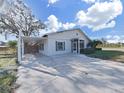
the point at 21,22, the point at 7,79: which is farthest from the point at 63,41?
the point at 7,79

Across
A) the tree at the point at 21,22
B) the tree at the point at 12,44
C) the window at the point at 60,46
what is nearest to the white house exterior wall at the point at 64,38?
the window at the point at 60,46

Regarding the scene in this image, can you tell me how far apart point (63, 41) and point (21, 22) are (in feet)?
45.3

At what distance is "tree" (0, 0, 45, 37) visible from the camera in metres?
35.5

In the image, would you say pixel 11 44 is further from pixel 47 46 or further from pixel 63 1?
pixel 63 1

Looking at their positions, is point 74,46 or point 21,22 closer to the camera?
point 74,46

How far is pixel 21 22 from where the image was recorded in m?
37.1

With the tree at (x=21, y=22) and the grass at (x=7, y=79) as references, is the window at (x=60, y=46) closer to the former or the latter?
the tree at (x=21, y=22)

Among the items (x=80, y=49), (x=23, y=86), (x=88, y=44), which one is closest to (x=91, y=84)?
(x=23, y=86)

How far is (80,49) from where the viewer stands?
28.4 metres

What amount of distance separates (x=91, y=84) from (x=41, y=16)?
30.7 metres

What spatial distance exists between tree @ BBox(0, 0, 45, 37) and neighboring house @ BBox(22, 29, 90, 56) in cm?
996

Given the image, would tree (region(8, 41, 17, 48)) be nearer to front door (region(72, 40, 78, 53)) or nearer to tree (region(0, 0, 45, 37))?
tree (region(0, 0, 45, 37))

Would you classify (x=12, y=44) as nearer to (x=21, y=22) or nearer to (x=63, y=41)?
(x=21, y=22)

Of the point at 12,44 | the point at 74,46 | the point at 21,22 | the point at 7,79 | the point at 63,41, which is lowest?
the point at 7,79
